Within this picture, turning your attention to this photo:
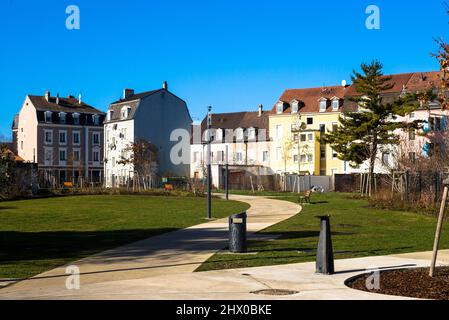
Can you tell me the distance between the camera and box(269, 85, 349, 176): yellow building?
72.6 meters

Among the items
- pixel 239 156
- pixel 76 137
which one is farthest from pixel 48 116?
pixel 239 156

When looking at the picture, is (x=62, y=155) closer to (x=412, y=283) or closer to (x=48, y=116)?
(x=48, y=116)

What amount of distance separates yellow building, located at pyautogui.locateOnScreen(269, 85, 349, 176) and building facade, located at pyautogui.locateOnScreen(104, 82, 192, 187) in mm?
13126

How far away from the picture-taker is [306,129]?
73.8 metres

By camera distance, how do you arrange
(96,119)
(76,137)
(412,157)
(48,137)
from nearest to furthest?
(412,157) < (48,137) < (76,137) < (96,119)

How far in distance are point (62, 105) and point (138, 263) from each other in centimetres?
7844

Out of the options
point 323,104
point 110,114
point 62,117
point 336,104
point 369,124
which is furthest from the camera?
point 62,117

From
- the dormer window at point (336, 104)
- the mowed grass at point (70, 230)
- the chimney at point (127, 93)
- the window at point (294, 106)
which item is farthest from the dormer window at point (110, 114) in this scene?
the mowed grass at point (70, 230)

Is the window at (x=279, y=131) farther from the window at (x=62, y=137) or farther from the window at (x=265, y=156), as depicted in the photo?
the window at (x=62, y=137)

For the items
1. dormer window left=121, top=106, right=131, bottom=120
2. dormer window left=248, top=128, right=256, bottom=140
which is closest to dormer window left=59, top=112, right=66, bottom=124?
dormer window left=121, top=106, right=131, bottom=120
